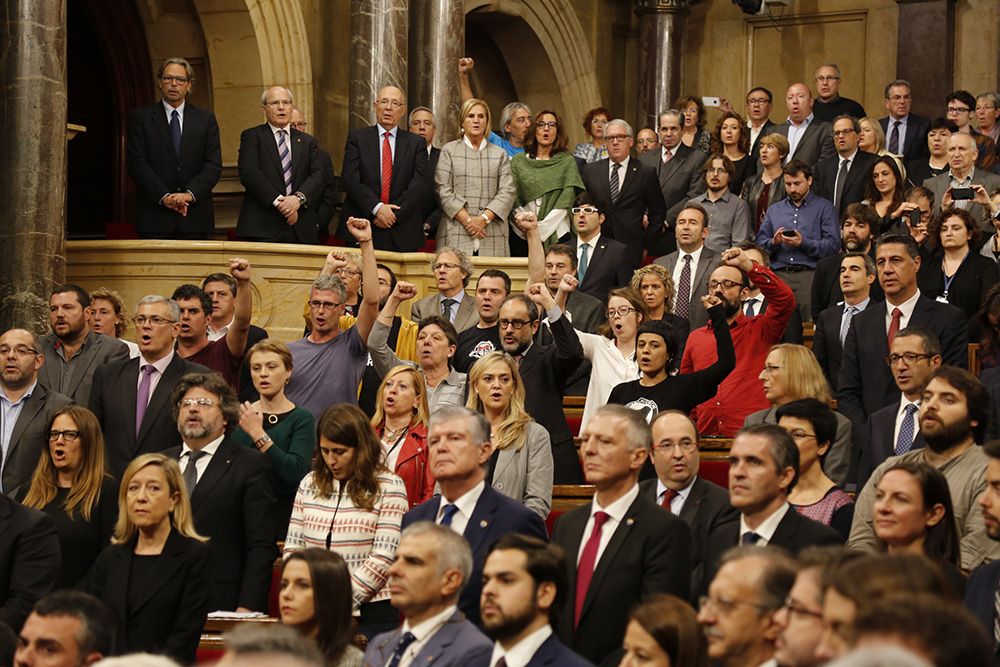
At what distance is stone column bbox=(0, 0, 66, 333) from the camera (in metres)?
8.30

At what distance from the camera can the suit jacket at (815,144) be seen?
10.1 m

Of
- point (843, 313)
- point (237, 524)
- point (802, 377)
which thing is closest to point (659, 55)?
point (843, 313)

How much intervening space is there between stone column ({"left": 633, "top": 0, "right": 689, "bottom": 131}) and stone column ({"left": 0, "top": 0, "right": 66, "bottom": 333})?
7.06m

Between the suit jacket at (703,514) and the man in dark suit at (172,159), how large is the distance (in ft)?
14.7

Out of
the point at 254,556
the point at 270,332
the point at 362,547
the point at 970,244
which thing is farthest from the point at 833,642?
the point at 270,332

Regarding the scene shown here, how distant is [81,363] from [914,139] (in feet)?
19.5

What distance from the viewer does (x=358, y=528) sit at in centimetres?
528

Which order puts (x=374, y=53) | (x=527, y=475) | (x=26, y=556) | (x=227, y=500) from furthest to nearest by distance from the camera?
(x=374, y=53)
(x=527, y=475)
(x=227, y=500)
(x=26, y=556)

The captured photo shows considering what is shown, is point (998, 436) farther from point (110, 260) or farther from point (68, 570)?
point (110, 260)

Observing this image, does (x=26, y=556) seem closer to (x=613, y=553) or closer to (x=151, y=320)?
(x=151, y=320)

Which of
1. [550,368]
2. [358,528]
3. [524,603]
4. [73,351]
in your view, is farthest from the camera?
[73,351]

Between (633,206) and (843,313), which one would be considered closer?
(843,313)

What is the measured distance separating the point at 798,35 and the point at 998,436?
9431 millimetres

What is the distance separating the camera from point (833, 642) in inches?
98.9
